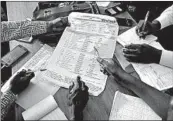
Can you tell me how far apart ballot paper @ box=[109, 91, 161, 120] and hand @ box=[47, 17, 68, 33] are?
17.4 inches

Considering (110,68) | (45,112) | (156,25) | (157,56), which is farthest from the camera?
(156,25)

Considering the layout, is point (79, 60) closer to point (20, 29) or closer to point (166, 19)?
point (20, 29)

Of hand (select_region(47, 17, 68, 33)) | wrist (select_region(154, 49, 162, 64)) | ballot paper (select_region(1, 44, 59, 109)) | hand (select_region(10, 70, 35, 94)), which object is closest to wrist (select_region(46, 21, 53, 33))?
hand (select_region(47, 17, 68, 33))

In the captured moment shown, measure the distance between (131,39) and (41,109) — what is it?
54 centimetres

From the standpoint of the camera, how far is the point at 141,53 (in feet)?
3.54

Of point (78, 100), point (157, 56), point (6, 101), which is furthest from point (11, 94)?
point (157, 56)

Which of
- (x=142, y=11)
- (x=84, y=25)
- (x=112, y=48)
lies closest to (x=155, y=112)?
(x=112, y=48)

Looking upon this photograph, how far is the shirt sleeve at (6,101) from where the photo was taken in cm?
89

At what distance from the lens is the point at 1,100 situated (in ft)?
2.96

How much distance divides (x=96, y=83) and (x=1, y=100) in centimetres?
37

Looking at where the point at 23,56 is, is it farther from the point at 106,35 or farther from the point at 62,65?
the point at 106,35

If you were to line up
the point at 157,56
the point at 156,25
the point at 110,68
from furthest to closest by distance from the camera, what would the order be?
the point at 156,25 < the point at 157,56 < the point at 110,68

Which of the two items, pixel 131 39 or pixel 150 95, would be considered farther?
pixel 131 39

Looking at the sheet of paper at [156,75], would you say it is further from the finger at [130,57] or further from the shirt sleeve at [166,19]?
the shirt sleeve at [166,19]
